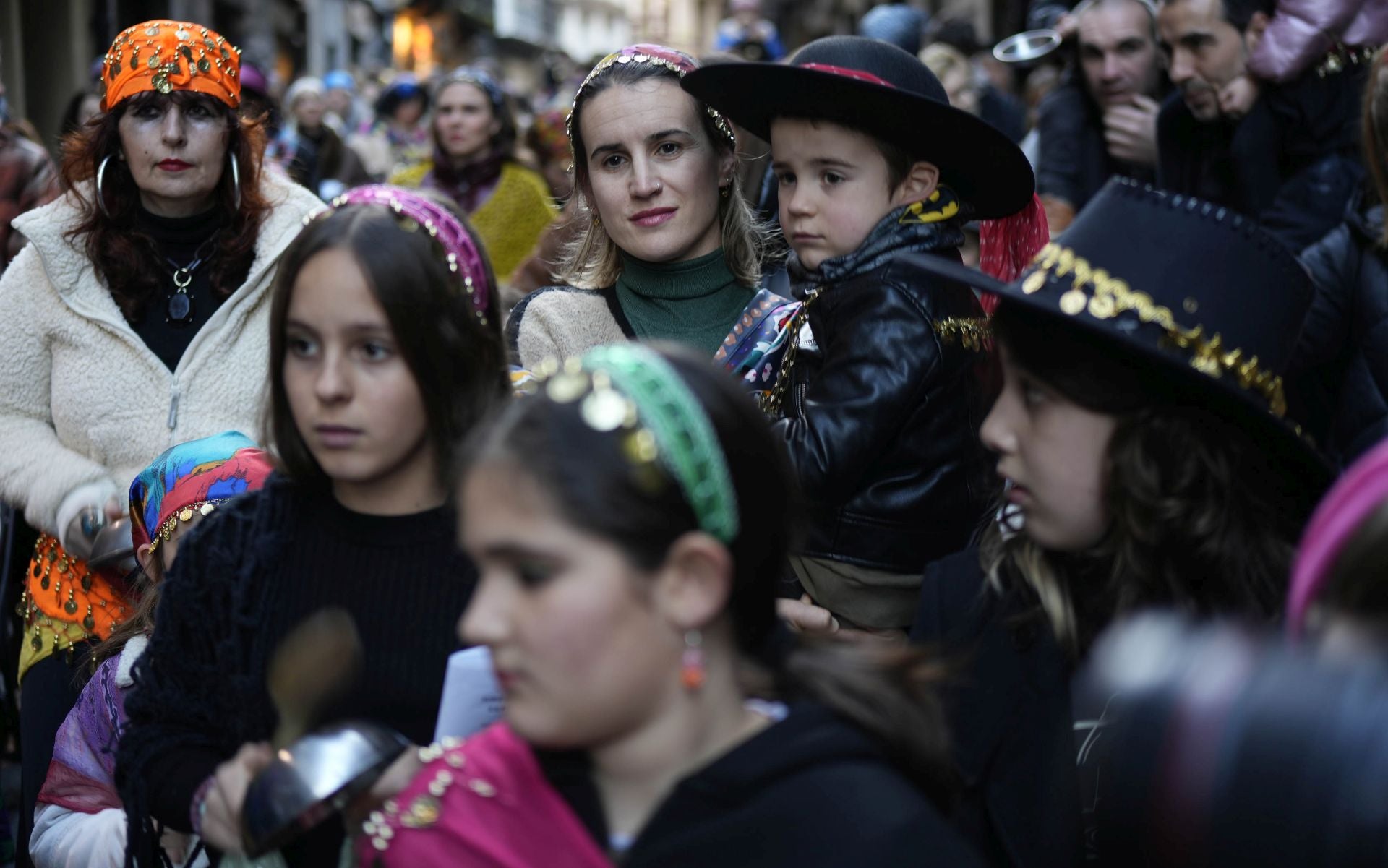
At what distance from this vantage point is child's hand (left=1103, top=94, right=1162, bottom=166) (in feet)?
20.1

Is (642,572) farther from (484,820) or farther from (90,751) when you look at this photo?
(90,751)

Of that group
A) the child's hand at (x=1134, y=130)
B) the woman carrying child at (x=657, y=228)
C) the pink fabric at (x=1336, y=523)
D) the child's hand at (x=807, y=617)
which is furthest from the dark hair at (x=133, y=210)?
the child's hand at (x=1134, y=130)

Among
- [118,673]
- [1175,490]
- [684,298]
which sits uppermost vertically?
[1175,490]

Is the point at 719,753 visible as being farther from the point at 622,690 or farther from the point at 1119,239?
the point at 1119,239

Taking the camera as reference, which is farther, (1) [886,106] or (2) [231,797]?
(1) [886,106]

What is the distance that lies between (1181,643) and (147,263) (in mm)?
3278

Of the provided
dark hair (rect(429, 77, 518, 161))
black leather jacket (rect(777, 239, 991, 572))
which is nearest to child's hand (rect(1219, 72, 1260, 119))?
black leather jacket (rect(777, 239, 991, 572))

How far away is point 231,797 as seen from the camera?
2014 mm

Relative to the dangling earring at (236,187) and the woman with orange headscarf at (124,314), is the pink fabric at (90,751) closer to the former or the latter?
the woman with orange headscarf at (124,314)

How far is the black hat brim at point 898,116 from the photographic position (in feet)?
9.47

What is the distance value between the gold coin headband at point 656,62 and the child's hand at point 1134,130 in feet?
10.5

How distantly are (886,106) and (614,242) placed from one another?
0.83 metres

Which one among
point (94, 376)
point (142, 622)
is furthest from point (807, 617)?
point (94, 376)

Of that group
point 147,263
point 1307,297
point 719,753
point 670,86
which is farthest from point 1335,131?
point 719,753
